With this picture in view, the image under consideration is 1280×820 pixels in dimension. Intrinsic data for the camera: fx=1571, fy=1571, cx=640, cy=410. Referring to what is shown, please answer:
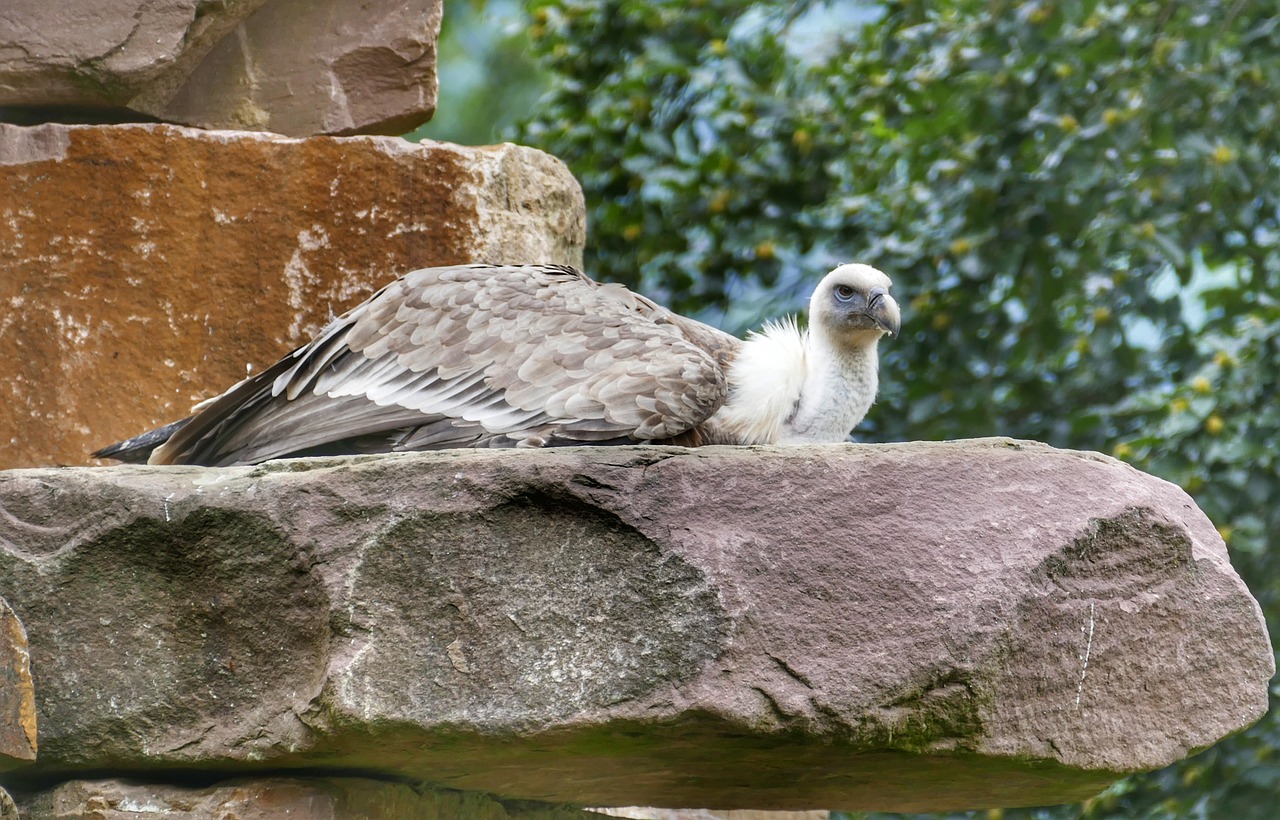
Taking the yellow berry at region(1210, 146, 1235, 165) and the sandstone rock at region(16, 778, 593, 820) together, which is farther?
the yellow berry at region(1210, 146, 1235, 165)

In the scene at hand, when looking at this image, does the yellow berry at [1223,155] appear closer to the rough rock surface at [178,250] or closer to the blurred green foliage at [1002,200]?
the blurred green foliage at [1002,200]

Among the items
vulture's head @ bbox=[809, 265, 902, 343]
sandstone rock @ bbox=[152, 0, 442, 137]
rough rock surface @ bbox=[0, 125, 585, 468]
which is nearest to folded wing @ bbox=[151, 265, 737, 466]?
rough rock surface @ bbox=[0, 125, 585, 468]

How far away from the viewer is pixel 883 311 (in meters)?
4.05

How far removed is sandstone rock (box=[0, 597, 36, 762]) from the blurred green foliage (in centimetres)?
446

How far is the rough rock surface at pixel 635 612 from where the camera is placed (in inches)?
104

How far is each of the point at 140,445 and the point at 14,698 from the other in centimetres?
101

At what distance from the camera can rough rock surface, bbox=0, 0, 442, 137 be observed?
3.85 m

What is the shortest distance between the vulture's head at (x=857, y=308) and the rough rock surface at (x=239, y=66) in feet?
4.03

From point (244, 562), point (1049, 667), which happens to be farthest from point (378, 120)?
point (1049, 667)

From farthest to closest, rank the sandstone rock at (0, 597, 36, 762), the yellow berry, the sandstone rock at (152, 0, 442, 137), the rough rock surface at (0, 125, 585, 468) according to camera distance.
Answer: the yellow berry, the sandstone rock at (152, 0, 442, 137), the rough rock surface at (0, 125, 585, 468), the sandstone rock at (0, 597, 36, 762)

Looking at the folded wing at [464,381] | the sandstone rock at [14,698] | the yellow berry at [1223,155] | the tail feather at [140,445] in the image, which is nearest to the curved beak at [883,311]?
the folded wing at [464,381]

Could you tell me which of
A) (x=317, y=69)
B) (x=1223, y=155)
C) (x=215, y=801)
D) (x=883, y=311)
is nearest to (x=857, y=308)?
(x=883, y=311)

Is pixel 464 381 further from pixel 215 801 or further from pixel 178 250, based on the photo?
pixel 215 801

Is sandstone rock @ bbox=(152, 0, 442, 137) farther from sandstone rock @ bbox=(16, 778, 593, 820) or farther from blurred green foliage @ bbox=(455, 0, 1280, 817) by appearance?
blurred green foliage @ bbox=(455, 0, 1280, 817)
